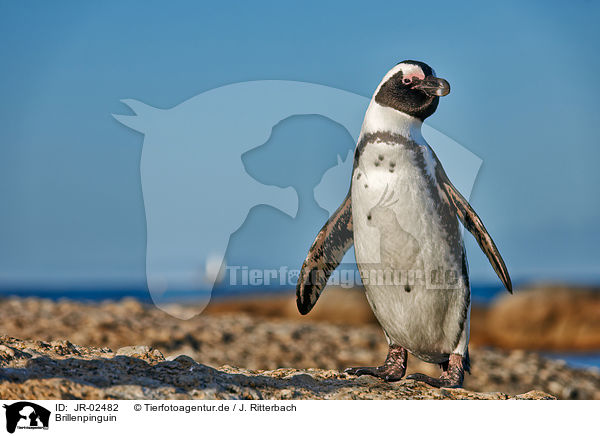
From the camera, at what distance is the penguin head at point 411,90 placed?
9.24ft

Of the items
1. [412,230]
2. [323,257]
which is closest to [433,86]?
[412,230]

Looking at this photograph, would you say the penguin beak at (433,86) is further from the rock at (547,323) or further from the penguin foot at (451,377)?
the rock at (547,323)

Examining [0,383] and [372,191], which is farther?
[372,191]

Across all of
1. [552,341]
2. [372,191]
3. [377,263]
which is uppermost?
[372,191]

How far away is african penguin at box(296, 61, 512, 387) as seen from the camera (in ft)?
9.27
